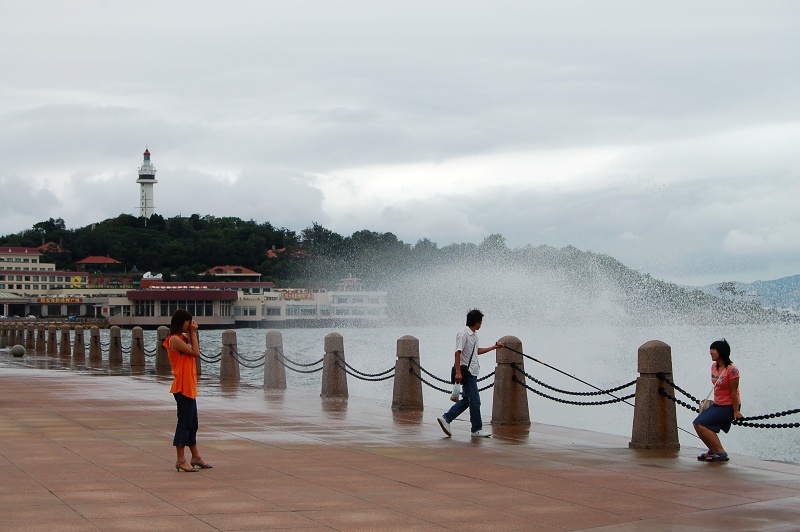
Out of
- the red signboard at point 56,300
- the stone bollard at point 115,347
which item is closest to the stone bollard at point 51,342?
the stone bollard at point 115,347

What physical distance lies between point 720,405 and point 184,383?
20.9ft

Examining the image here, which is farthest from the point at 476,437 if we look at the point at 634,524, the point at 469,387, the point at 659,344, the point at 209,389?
the point at 209,389

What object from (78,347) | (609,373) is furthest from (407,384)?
(78,347)

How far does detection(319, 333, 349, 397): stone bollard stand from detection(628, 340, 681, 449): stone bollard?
9.80 metres

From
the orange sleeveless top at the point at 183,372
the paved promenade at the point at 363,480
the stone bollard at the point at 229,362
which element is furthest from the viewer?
the stone bollard at the point at 229,362

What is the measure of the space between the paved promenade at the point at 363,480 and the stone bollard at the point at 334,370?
488 cm

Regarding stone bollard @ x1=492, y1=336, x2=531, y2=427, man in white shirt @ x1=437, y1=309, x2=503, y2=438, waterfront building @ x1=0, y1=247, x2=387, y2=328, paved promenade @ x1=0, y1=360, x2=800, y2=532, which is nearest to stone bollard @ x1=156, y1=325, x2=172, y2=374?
paved promenade @ x1=0, y1=360, x2=800, y2=532

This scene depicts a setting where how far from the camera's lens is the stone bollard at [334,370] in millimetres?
22688

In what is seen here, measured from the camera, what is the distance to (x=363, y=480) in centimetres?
1113

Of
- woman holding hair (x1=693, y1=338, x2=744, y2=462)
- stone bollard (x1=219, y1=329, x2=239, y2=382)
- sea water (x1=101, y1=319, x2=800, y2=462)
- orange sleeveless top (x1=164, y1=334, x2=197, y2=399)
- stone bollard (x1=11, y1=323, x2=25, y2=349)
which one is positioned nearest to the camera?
orange sleeveless top (x1=164, y1=334, x2=197, y2=399)

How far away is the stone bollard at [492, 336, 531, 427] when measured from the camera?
16672mm

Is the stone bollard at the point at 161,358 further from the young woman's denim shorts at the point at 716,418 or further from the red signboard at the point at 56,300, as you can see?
the red signboard at the point at 56,300

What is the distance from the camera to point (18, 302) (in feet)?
572

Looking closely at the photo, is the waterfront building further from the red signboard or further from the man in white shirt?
the man in white shirt
